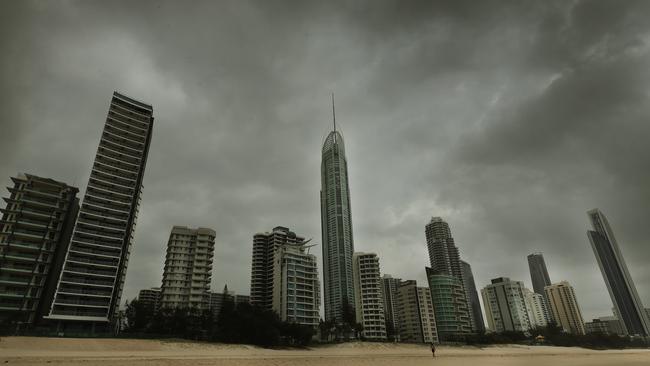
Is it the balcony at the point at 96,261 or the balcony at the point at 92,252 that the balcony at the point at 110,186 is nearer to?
the balcony at the point at 92,252

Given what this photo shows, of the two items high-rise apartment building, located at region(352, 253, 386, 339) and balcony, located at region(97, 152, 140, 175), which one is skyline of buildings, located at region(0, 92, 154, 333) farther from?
high-rise apartment building, located at region(352, 253, 386, 339)

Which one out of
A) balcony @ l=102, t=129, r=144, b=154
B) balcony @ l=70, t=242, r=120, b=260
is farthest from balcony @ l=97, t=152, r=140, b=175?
balcony @ l=70, t=242, r=120, b=260

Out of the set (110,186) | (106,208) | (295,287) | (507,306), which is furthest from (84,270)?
(507,306)

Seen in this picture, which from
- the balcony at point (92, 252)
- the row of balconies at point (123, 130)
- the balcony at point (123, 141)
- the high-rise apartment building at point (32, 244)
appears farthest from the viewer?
the row of balconies at point (123, 130)

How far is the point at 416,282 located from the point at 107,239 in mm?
124778

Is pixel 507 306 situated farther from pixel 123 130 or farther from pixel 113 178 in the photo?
pixel 123 130

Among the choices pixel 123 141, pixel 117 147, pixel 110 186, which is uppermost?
pixel 123 141

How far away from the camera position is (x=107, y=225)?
9300 cm

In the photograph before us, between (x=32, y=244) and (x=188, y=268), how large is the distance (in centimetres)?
4268

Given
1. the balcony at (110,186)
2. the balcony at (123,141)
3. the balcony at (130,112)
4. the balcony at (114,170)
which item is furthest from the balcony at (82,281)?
the balcony at (130,112)

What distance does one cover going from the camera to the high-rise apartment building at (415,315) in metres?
144

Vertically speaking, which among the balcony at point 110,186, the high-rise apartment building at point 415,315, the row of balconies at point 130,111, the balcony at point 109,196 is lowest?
the high-rise apartment building at point 415,315

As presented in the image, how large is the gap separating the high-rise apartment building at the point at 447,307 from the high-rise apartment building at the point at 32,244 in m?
131

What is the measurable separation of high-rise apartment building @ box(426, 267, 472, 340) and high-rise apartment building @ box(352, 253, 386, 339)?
98.7ft
